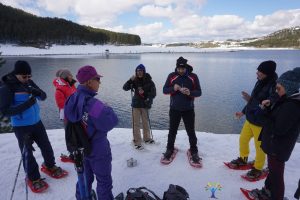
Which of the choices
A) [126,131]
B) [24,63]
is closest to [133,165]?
[126,131]

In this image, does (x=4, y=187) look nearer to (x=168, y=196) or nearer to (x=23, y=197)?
(x=23, y=197)

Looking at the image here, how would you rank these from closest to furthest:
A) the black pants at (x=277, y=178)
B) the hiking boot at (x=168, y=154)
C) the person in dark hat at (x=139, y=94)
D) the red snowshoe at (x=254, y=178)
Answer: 1. the black pants at (x=277, y=178)
2. the red snowshoe at (x=254, y=178)
3. the hiking boot at (x=168, y=154)
4. the person in dark hat at (x=139, y=94)

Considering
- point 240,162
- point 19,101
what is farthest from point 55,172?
point 240,162

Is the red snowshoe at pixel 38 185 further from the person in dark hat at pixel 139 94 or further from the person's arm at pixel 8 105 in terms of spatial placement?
the person in dark hat at pixel 139 94

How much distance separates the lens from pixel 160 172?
15.6ft

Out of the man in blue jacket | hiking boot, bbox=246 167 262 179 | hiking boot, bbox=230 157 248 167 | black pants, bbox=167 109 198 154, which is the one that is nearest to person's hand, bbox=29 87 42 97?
the man in blue jacket

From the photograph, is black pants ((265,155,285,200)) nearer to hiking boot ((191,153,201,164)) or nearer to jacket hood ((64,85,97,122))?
→ hiking boot ((191,153,201,164))

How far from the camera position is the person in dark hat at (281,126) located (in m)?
3.00

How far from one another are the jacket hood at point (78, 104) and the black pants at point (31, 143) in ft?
4.93

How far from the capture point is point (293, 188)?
4133mm

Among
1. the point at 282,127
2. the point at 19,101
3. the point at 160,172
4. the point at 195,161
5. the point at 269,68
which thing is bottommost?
the point at 160,172

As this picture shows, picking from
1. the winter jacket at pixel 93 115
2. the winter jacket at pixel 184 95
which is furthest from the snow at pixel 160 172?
the winter jacket at pixel 93 115

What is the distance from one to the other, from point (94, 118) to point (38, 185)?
2.18m

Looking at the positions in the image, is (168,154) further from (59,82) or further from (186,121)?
(59,82)
